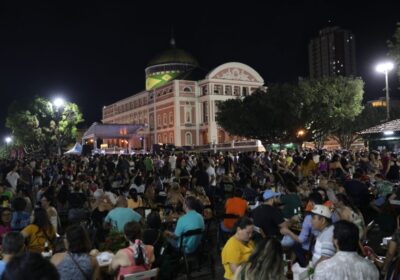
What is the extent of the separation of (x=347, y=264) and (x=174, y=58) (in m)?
77.8

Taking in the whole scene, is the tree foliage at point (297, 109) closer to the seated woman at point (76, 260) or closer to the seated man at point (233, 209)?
the seated man at point (233, 209)

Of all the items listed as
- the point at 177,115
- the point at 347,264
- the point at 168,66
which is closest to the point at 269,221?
the point at 347,264

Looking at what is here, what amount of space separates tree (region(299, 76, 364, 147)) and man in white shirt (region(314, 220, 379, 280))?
3681cm

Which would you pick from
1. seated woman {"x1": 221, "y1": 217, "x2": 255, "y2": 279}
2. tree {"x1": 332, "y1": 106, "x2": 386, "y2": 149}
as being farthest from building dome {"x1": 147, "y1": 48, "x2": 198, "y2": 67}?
seated woman {"x1": 221, "y1": 217, "x2": 255, "y2": 279}

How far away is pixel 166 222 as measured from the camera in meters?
8.72

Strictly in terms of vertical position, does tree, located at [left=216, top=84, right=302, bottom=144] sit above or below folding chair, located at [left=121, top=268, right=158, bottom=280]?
above

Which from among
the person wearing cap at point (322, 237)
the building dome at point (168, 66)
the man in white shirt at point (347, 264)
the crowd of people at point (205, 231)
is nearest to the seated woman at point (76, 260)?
the crowd of people at point (205, 231)

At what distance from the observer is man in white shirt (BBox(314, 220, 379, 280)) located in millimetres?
3807

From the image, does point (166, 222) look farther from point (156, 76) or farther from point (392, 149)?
point (156, 76)

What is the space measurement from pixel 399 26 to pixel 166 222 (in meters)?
21.8

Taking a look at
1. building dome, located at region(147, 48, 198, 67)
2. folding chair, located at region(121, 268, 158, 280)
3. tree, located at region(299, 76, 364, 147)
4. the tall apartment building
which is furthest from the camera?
the tall apartment building

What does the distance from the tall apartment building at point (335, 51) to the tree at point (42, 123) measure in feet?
376

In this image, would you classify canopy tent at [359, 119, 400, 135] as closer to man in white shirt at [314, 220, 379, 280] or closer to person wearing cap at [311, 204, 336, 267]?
person wearing cap at [311, 204, 336, 267]

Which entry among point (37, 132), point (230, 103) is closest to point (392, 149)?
point (230, 103)
